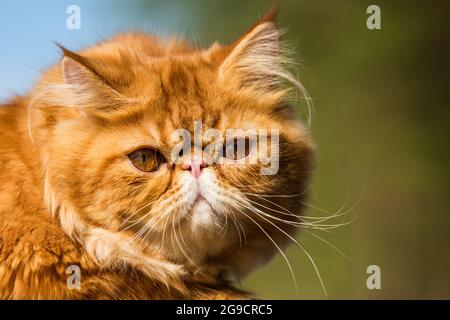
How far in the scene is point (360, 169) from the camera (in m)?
5.09

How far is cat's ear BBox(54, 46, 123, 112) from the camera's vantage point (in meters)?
1.93

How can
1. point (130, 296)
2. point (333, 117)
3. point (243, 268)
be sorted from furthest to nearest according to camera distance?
point (333, 117) → point (243, 268) → point (130, 296)

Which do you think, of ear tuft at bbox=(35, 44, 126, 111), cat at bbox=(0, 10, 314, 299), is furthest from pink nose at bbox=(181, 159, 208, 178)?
ear tuft at bbox=(35, 44, 126, 111)

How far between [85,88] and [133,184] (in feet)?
1.08

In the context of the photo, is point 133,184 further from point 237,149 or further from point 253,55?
point 253,55

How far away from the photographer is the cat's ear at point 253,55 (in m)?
2.13

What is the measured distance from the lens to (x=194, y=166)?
6.19 feet

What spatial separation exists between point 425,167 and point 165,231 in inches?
151

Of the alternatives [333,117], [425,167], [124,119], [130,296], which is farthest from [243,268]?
[425,167]

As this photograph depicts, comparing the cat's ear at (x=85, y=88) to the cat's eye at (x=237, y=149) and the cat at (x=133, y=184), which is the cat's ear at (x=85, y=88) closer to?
the cat at (x=133, y=184)

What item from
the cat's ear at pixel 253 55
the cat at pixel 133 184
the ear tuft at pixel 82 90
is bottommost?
the cat at pixel 133 184

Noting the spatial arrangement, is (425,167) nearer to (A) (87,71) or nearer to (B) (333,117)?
(B) (333,117)

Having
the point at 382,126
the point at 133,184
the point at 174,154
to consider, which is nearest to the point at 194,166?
the point at 174,154

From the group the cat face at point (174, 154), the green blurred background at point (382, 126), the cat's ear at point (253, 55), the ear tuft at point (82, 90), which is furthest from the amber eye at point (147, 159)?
the green blurred background at point (382, 126)
